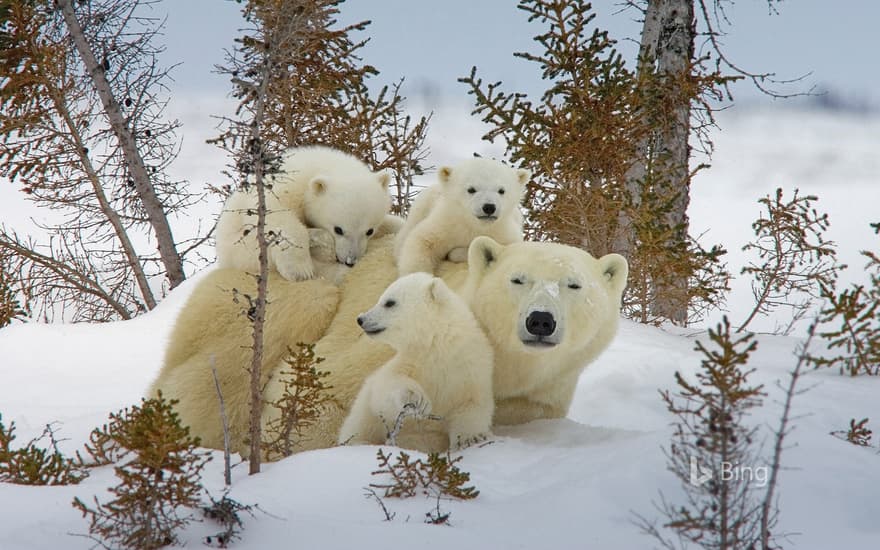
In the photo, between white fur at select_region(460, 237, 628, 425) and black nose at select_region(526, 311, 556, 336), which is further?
white fur at select_region(460, 237, 628, 425)

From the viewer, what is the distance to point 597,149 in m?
7.81

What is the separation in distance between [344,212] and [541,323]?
6.28ft

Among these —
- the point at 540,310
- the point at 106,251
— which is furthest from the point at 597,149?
the point at 106,251

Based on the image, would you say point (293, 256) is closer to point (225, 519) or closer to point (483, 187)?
point (483, 187)

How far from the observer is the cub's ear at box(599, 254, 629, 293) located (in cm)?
448

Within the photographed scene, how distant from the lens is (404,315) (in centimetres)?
411

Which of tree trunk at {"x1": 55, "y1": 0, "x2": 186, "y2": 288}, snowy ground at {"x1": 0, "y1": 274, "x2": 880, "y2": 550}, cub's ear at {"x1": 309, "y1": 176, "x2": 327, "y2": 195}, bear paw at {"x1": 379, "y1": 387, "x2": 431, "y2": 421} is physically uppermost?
tree trunk at {"x1": 55, "y1": 0, "x2": 186, "y2": 288}

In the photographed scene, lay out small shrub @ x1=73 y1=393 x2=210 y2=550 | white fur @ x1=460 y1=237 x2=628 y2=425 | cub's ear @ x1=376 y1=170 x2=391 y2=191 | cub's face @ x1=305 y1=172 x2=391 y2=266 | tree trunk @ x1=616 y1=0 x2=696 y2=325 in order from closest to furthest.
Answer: small shrub @ x1=73 y1=393 x2=210 y2=550, white fur @ x1=460 y1=237 x2=628 y2=425, cub's face @ x1=305 y1=172 x2=391 y2=266, cub's ear @ x1=376 y1=170 x2=391 y2=191, tree trunk @ x1=616 y1=0 x2=696 y2=325

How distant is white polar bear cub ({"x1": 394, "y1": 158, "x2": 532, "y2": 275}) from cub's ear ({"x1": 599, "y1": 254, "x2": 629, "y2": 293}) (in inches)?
35.7

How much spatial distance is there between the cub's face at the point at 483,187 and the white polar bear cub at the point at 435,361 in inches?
41.0

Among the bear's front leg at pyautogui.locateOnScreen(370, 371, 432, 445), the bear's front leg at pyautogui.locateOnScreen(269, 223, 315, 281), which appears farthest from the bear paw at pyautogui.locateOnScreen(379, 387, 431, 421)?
the bear's front leg at pyautogui.locateOnScreen(269, 223, 315, 281)

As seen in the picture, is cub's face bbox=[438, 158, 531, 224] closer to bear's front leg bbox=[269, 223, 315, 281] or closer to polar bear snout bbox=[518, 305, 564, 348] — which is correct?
bear's front leg bbox=[269, 223, 315, 281]

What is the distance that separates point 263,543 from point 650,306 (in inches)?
279

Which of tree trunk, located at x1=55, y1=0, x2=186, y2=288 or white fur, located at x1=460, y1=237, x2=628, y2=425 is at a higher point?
tree trunk, located at x1=55, y1=0, x2=186, y2=288
